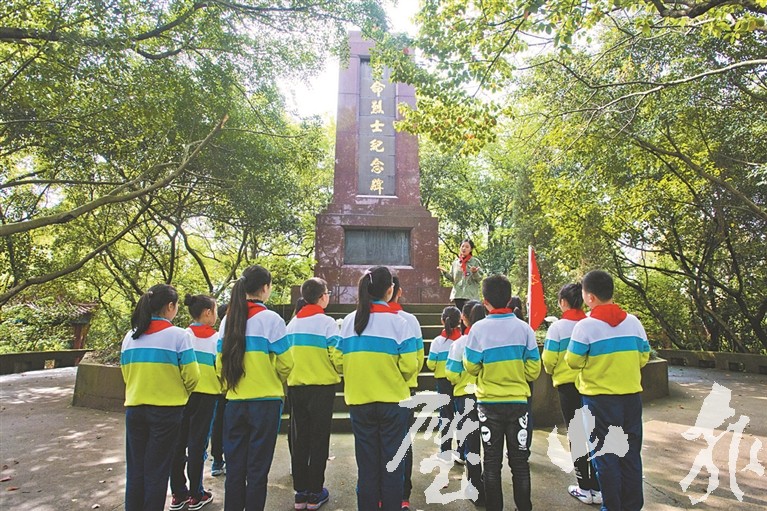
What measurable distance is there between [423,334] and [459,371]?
3588 millimetres

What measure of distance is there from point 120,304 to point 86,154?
1226 centimetres

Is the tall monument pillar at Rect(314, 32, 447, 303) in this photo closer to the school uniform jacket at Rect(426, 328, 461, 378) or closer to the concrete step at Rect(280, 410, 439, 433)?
the concrete step at Rect(280, 410, 439, 433)

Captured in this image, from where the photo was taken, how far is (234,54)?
21.9ft

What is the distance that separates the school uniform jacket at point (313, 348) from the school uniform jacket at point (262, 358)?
361mm

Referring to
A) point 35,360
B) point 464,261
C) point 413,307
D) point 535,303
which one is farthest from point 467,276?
point 35,360

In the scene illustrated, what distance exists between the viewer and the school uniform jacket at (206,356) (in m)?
3.27

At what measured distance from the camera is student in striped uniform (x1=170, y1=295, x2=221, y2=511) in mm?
3041

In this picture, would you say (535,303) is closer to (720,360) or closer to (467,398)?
(467,398)

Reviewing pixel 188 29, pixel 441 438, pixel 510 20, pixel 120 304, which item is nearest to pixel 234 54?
pixel 188 29

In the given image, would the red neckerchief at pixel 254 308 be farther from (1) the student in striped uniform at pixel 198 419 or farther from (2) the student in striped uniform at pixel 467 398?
(2) the student in striped uniform at pixel 467 398

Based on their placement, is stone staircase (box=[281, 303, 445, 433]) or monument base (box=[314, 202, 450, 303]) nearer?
stone staircase (box=[281, 303, 445, 433])

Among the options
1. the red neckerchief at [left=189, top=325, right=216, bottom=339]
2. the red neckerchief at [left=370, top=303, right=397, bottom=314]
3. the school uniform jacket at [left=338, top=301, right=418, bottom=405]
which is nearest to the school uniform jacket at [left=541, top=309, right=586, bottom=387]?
the school uniform jacket at [left=338, top=301, right=418, bottom=405]

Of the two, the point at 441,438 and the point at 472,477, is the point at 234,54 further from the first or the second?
the point at 472,477

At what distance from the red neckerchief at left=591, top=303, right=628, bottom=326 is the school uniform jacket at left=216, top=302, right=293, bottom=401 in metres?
1.89
